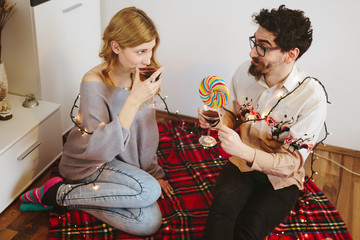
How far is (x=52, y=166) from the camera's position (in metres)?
2.59

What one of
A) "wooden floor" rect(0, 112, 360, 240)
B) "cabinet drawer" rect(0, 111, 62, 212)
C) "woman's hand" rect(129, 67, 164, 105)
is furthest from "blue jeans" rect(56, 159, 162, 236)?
"woman's hand" rect(129, 67, 164, 105)

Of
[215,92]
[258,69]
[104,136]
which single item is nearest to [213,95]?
[215,92]

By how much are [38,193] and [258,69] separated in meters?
1.40

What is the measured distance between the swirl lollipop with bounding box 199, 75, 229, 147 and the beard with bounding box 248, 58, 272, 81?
18cm

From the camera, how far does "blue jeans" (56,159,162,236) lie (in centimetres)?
202

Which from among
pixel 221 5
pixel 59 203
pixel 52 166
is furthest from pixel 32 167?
pixel 221 5

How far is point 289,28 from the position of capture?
181 centimetres

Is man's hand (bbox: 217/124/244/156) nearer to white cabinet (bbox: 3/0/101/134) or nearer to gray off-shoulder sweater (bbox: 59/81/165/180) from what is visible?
gray off-shoulder sweater (bbox: 59/81/165/180)

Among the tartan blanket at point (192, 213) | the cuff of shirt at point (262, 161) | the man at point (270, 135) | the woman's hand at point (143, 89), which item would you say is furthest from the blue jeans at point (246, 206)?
the woman's hand at point (143, 89)

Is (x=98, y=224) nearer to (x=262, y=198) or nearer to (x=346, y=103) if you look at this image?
(x=262, y=198)

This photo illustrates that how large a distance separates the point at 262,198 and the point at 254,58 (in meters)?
0.72

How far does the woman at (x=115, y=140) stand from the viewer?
1.90 meters

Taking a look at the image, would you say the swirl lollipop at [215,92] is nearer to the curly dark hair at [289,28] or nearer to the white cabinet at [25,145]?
the curly dark hair at [289,28]

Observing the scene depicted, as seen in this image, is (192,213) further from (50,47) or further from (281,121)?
(50,47)
